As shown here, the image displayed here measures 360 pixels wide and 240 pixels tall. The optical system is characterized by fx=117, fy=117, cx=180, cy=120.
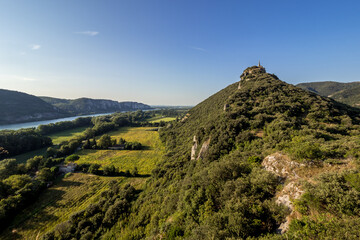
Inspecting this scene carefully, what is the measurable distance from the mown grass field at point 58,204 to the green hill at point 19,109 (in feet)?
554

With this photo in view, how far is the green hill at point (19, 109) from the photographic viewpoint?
129 metres

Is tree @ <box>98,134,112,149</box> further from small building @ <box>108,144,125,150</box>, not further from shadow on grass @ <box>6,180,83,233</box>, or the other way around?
shadow on grass @ <box>6,180,83,233</box>

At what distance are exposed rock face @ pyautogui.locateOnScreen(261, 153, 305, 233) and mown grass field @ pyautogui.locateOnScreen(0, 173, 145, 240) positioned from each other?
115 feet

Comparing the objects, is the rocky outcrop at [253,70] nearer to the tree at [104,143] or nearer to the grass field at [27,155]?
the tree at [104,143]

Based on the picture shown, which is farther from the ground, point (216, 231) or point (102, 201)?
point (216, 231)

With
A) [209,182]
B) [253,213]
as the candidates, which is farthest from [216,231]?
[209,182]

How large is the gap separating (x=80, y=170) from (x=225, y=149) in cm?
5382

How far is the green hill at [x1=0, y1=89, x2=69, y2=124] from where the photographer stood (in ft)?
424

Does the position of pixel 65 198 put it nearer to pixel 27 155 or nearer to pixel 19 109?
pixel 27 155

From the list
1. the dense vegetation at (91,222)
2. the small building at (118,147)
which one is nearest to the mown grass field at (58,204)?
the dense vegetation at (91,222)

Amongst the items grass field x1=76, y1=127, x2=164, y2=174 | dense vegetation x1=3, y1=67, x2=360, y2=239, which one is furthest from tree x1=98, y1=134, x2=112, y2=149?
dense vegetation x1=3, y1=67, x2=360, y2=239

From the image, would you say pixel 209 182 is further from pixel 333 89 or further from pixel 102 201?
pixel 333 89

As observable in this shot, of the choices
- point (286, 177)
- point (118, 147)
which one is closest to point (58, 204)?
point (118, 147)

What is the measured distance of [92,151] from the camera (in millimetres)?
63625
